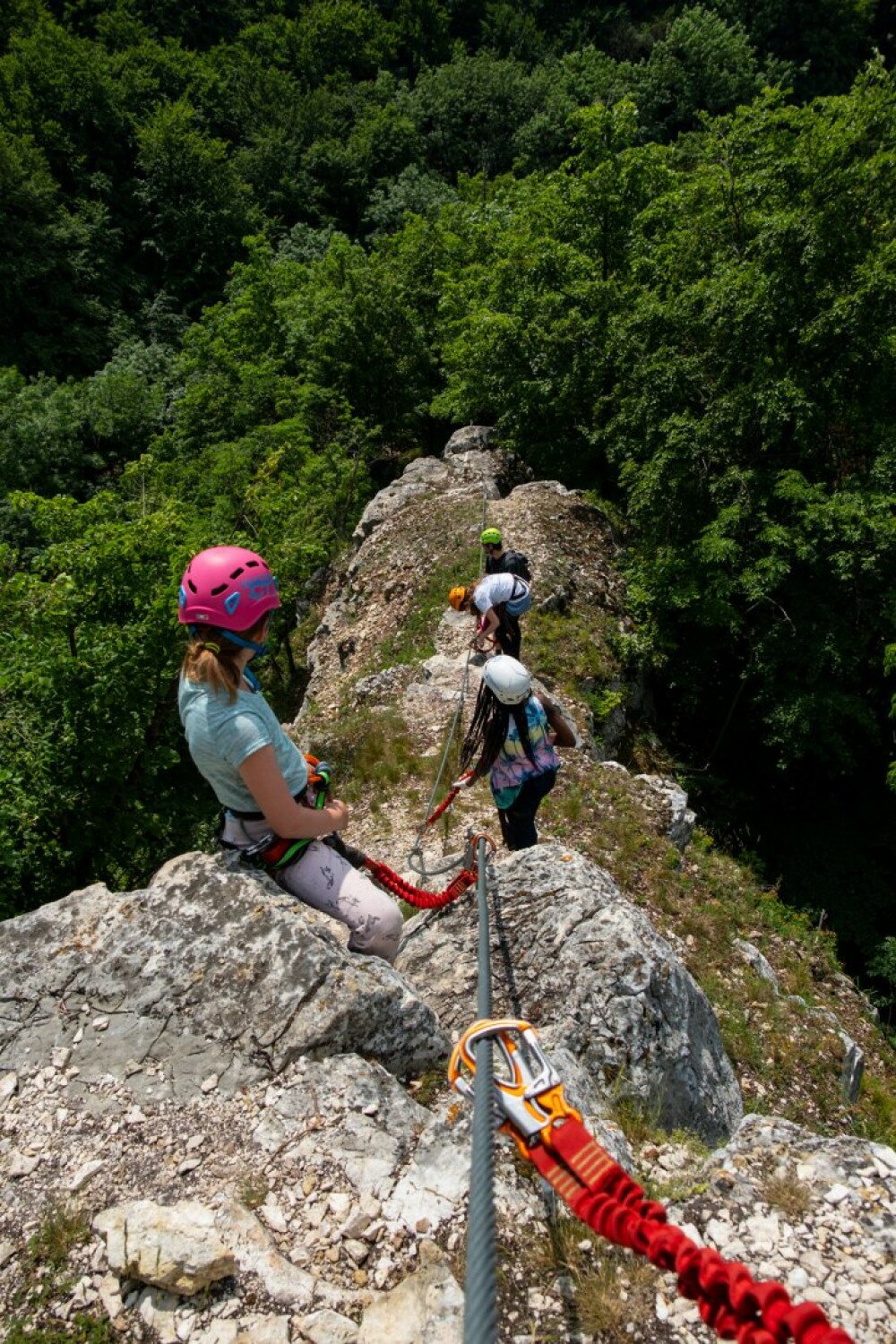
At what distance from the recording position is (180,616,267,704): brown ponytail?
334 centimetres

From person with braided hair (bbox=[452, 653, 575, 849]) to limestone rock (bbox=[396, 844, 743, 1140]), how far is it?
0.65 meters

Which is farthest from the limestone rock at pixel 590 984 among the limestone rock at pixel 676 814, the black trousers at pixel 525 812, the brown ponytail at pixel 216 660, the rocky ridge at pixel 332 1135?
the limestone rock at pixel 676 814

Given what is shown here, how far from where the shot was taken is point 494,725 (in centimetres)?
570

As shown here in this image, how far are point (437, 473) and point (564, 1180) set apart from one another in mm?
18098

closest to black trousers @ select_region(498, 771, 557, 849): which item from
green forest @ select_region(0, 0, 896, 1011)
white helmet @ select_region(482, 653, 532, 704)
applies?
white helmet @ select_region(482, 653, 532, 704)

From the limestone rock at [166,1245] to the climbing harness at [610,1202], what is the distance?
104cm

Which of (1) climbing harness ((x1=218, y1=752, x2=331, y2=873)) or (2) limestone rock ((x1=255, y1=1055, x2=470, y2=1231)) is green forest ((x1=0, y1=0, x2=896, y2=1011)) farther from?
(2) limestone rock ((x1=255, y1=1055, x2=470, y2=1231))

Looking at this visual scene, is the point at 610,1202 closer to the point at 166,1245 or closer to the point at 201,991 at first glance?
the point at 166,1245

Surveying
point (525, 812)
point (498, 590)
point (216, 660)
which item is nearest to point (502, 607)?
point (498, 590)

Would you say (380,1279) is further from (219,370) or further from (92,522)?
(219,370)

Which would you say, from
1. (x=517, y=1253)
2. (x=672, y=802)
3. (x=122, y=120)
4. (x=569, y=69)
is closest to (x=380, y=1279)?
(x=517, y=1253)

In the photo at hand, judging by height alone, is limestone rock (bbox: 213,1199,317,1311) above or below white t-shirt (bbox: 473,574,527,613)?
above

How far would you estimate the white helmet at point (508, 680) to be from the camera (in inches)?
212

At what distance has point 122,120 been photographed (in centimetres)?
5328
